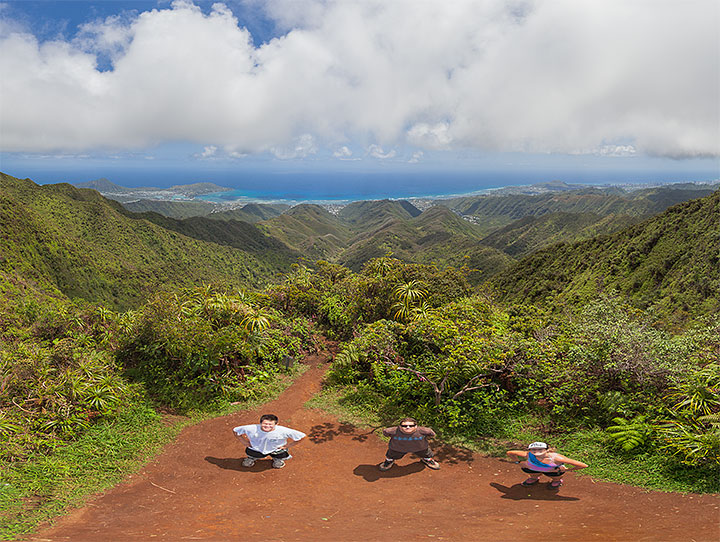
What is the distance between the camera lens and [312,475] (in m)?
6.38

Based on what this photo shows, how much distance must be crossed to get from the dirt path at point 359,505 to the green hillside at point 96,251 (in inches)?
1300

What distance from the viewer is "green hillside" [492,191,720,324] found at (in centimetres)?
3406

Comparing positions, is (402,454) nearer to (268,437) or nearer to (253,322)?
(268,437)

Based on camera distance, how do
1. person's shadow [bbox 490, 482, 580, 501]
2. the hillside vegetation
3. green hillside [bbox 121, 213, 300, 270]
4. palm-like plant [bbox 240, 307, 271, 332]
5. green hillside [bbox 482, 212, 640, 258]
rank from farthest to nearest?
green hillside [bbox 482, 212, 640, 258] < green hillside [bbox 121, 213, 300, 270] < palm-like plant [bbox 240, 307, 271, 332] < the hillside vegetation < person's shadow [bbox 490, 482, 580, 501]

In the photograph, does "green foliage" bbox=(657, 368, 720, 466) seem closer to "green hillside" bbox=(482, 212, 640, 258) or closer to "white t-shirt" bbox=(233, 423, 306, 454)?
"white t-shirt" bbox=(233, 423, 306, 454)

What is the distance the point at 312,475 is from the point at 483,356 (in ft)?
14.3

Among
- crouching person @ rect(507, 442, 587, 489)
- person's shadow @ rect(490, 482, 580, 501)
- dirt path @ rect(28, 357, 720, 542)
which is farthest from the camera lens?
crouching person @ rect(507, 442, 587, 489)

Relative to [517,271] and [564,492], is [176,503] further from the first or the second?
[517,271]

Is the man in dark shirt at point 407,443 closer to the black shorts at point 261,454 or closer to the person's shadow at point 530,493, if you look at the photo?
the person's shadow at point 530,493

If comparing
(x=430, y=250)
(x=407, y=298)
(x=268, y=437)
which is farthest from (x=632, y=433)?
(x=430, y=250)

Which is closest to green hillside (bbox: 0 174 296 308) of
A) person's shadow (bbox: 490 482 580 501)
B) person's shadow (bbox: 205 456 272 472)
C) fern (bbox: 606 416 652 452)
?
person's shadow (bbox: 205 456 272 472)

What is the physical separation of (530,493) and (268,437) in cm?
440

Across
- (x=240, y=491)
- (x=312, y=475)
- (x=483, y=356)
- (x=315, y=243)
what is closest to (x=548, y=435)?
(x=483, y=356)

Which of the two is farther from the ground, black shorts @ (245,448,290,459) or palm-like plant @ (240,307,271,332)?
palm-like plant @ (240,307,271,332)
